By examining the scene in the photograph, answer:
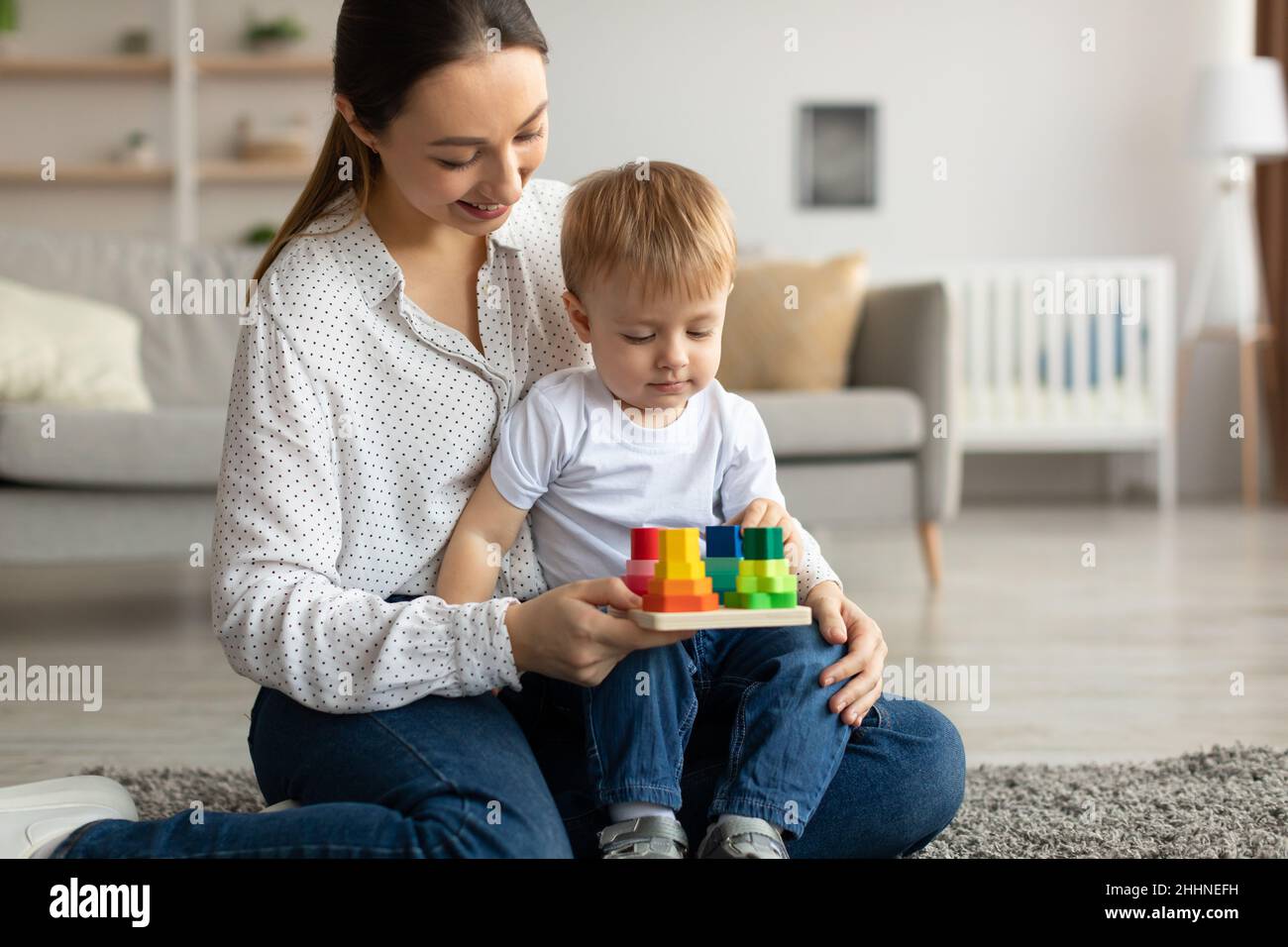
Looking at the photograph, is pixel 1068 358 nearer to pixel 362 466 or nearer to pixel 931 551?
pixel 931 551

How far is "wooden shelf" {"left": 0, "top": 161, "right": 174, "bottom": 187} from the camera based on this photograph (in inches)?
205

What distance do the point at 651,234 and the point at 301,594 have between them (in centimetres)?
41

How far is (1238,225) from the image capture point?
5.30m

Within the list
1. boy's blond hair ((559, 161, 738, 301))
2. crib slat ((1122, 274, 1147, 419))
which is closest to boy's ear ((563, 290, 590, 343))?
boy's blond hair ((559, 161, 738, 301))

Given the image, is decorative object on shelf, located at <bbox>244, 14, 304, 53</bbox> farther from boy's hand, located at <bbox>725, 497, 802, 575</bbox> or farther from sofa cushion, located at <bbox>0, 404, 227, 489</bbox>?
boy's hand, located at <bbox>725, 497, 802, 575</bbox>

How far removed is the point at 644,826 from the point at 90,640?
1.87m

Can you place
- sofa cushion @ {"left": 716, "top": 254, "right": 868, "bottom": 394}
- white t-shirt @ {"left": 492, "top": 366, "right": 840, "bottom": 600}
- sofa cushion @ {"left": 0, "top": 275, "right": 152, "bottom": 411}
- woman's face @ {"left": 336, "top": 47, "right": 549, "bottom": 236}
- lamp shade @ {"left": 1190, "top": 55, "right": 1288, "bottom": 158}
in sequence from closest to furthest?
woman's face @ {"left": 336, "top": 47, "right": 549, "bottom": 236}
white t-shirt @ {"left": 492, "top": 366, "right": 840, "bottom": 600}
sofa cushion @ {"left": 0, "top": 275, "right": 152, "bottom": 411}
sofa cushion @ {"left": 716, "top": 254, "right": 868, "bottom": 394}
lamp shade @ {"left": 1190, "top": 55, "right": 1288, "bottom": 158}

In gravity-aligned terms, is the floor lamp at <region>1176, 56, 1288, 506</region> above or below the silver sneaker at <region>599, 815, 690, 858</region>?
above

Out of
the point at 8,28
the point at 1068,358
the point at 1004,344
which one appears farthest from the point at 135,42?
the point at 1068,358

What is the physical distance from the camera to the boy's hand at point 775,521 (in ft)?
3.86

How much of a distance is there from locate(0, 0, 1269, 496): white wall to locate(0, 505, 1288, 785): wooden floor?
1.78 metres

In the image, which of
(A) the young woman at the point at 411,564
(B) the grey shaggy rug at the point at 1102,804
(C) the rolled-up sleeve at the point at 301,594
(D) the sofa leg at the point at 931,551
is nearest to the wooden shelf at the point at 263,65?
(D) the sofa leg at the point at 931,551

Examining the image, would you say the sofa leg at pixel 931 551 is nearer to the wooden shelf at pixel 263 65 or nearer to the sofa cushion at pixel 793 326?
the sofa cushion at pixel 793 326
